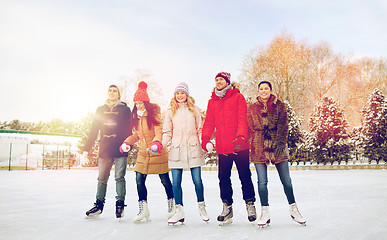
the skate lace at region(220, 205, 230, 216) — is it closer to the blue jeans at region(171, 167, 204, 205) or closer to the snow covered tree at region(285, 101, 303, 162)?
the blue jeans at region(171, 167, 204, 205)

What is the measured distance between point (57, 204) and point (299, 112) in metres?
26.9

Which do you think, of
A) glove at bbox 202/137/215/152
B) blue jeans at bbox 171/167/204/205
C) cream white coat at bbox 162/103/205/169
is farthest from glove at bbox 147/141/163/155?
glove at bbox 202/137/215/152

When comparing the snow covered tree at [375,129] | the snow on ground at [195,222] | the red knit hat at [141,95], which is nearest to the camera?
the snow on ground at [195,222]

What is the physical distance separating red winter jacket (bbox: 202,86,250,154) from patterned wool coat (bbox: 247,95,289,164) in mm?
123

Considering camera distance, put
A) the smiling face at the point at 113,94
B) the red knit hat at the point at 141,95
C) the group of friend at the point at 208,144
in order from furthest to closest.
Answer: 1. the smiling face at the point at 113,94
2. the red knit hat at the point at 141,95
3. the group of friend at the point at 208,144

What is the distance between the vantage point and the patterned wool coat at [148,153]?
4.73 metres

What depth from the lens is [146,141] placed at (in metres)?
4.86

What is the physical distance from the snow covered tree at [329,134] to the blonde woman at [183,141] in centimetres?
1696

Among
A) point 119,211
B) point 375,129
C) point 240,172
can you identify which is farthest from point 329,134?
point 119,211

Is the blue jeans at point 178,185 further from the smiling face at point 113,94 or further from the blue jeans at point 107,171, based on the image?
the smiling face at point 113,94

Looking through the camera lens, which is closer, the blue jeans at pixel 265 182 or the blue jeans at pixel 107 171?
the blue jeans at pixel 265 182

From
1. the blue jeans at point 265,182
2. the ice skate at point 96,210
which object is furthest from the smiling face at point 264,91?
the ice skate at point 96,210

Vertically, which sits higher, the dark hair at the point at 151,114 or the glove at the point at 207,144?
the dark hair at the point at 151,114

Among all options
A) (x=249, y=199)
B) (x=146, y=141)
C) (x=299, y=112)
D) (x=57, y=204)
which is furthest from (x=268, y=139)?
(x=299, y=112)
